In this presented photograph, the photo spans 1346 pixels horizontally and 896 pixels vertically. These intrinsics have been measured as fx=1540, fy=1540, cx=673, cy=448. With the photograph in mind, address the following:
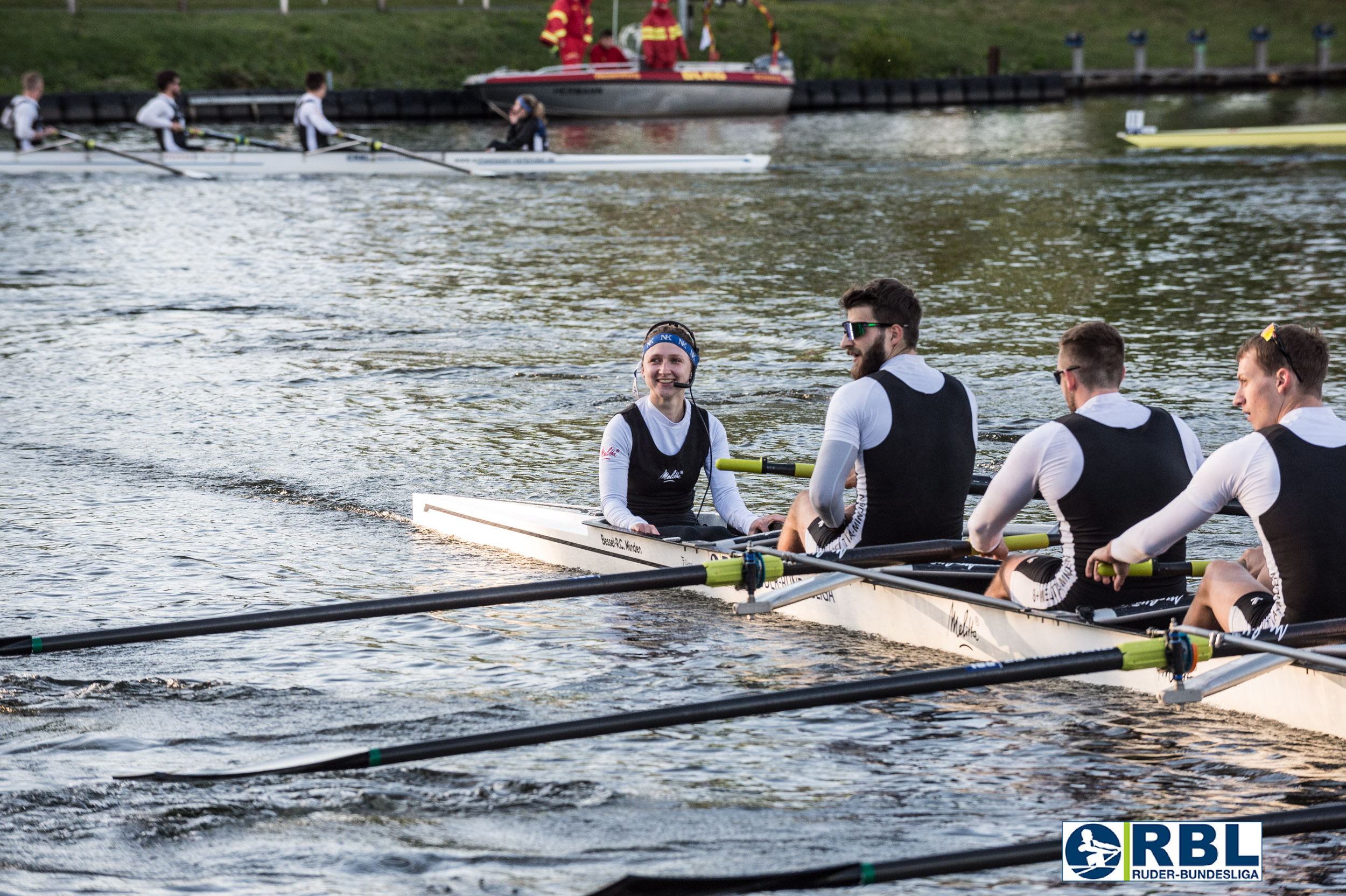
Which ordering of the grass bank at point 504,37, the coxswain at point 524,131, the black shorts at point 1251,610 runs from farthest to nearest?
1. the grass bank at point 504,37
2. the coxswain at point 524,131
3. the black shorts at point 1251,610

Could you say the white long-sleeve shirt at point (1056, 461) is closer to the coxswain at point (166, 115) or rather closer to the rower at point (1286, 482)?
the rower at point (1286, 482)

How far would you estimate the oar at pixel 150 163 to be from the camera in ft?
79.6

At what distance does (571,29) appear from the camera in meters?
39.9

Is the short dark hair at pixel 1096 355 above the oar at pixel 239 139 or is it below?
below

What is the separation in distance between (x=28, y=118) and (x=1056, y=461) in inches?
895

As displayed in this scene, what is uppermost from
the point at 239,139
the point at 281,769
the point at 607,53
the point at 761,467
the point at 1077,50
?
the point at 1077,50

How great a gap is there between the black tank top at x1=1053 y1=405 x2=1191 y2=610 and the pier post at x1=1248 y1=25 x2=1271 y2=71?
147ft

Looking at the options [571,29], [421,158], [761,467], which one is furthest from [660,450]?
[571,29]

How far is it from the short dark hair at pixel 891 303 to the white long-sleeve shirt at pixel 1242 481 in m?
1.32

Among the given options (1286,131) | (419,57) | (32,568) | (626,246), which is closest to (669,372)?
(32,568)

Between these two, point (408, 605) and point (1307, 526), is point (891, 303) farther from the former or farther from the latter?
point (408, 605)

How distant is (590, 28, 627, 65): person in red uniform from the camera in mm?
40625

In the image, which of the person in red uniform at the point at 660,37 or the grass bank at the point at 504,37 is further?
the grass bank at the point at 504,37

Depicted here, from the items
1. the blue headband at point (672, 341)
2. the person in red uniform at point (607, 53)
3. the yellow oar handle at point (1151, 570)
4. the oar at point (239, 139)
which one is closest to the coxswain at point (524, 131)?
the oar at point (239, 139)
